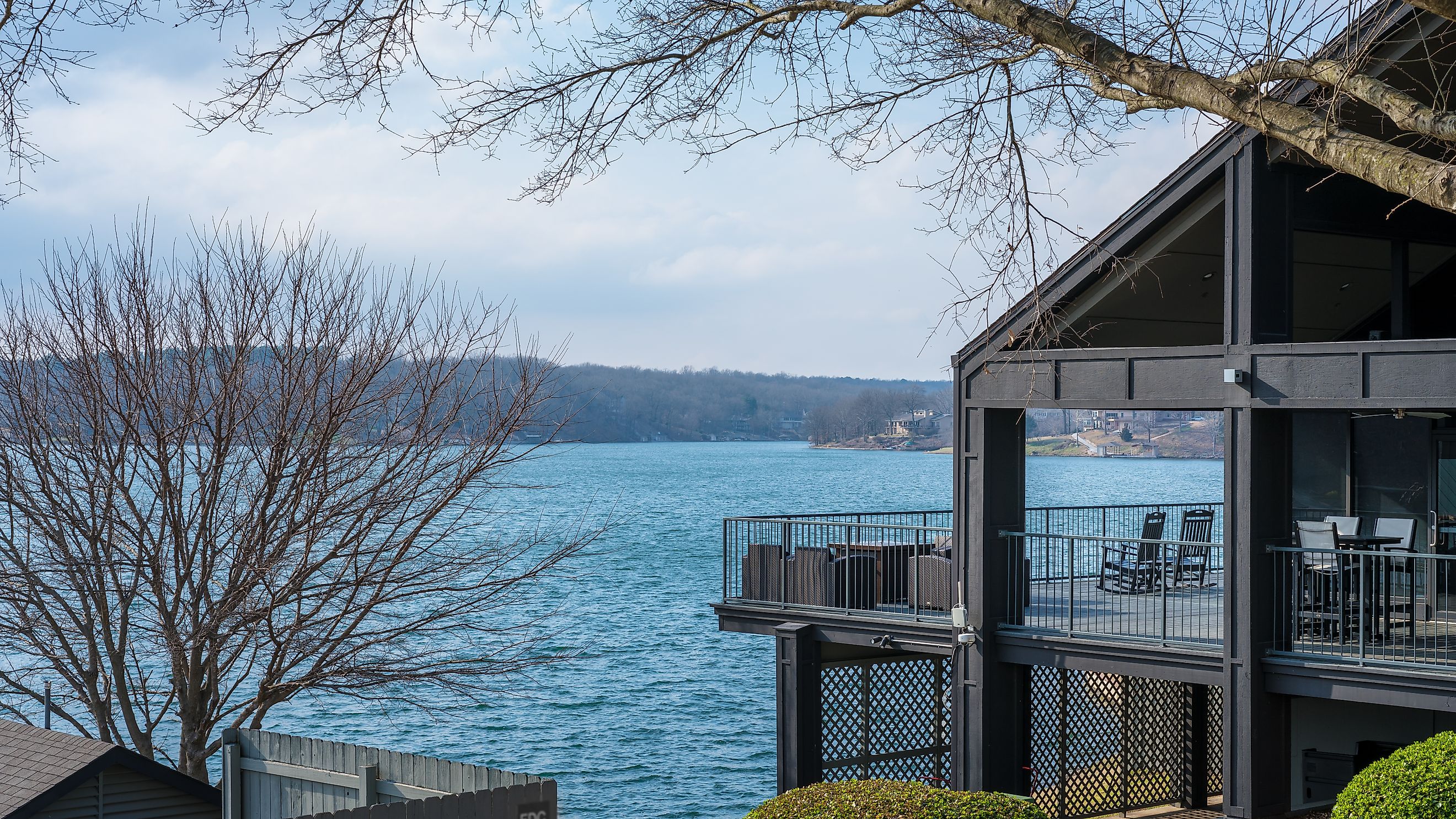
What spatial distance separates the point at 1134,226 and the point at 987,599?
157 inches

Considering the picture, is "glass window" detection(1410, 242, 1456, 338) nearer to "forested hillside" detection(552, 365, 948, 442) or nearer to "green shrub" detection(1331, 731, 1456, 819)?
"green shrub" detection(1331, 731, 1456, 819)

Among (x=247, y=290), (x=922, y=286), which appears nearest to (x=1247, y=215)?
(x=922, y=286)

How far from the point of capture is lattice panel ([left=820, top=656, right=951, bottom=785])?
565 inches

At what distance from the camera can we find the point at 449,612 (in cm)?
1196

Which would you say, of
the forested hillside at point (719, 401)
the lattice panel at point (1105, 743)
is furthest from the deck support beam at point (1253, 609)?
the forested hillside at point (719, 401)

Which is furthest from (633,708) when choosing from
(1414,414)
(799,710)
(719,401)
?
(719,401)

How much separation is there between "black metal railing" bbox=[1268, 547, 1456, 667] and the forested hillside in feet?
170

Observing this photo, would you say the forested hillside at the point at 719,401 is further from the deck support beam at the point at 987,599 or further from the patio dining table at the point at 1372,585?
the patio dining table at the point at 1372,585

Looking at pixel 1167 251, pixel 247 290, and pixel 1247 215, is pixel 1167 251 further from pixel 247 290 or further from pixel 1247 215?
pixel 247 290

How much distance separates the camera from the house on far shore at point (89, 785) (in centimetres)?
853

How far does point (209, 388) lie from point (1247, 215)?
9.15 metres

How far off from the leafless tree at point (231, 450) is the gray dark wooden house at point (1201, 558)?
3.73 m

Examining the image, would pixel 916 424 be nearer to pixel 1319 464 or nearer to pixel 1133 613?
pixel 1319 464

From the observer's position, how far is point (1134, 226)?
39.8 feet
